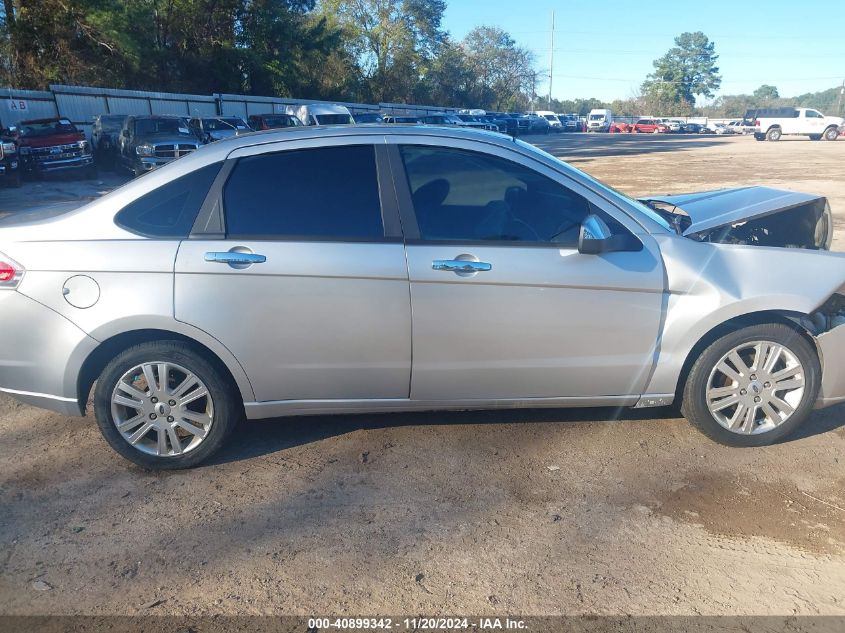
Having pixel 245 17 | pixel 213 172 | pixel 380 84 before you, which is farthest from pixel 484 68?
pixel 213 172

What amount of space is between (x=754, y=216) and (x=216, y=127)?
974 inches

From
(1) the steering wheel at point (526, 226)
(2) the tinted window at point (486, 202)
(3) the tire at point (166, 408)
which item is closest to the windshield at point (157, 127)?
(3) the tire at point (166, 408)

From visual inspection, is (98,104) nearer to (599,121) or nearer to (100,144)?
(100,144)

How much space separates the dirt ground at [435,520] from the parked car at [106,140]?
21.0 metres

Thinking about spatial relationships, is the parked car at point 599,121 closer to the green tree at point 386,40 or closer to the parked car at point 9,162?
the green tree at point 386,40

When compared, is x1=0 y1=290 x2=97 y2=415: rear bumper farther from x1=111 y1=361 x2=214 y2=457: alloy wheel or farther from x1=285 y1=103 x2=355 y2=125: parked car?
x1=285 y1=103 x2=355 y2=125: parked car

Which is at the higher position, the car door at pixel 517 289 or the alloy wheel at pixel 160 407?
the car door at pixel 517 289

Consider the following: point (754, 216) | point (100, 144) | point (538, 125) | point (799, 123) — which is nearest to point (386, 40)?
point (538, 125)

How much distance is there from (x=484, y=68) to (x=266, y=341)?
9575cm

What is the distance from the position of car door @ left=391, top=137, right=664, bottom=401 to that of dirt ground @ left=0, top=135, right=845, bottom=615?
0.47 meters

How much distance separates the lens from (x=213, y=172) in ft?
11.7

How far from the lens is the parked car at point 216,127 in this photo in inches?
928

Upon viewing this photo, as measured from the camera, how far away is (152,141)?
18781 millimetres

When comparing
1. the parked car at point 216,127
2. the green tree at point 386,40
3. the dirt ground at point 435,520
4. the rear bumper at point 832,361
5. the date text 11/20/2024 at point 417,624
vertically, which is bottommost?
the date text 11/20/2024 at point 417,624
